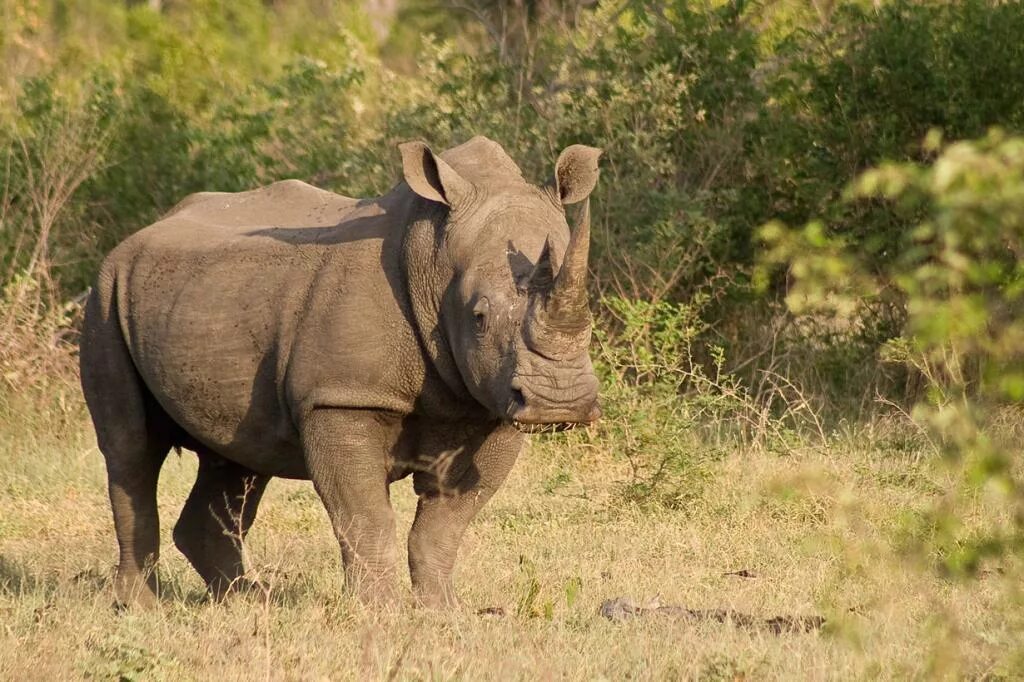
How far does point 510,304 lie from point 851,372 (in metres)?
6.03

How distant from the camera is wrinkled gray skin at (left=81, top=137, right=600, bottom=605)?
631cm

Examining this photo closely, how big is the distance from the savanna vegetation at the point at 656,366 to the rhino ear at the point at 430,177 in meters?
1.38

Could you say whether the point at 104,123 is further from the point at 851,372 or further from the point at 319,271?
the point at 319,271

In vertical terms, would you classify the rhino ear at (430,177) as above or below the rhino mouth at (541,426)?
above

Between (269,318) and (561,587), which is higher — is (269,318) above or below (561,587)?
above

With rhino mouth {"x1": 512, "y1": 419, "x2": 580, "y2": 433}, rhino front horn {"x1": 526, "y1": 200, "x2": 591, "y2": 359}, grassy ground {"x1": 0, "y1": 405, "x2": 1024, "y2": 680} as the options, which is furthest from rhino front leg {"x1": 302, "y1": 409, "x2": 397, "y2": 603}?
rhino front horn {"x1": 526, "y1": 200, "x2": 591, "y2": 359}

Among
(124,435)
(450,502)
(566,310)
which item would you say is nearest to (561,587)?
(450,502)

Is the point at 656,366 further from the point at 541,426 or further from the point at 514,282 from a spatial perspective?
the point at 541,426

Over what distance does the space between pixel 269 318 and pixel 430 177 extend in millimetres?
850

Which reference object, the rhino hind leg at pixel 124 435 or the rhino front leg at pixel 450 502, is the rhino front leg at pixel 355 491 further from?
the rhino hind leg at pixel 124 435

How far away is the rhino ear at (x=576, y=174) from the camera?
22.4ft

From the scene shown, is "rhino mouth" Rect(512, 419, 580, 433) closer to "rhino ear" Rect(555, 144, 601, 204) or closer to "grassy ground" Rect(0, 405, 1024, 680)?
"grassy ground" Rect(0, 405, 1024, 680)

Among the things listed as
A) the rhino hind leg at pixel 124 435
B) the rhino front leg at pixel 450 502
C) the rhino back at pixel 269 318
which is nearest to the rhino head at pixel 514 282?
the rhino back at pixel 269 318

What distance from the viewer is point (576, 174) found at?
6.86m
